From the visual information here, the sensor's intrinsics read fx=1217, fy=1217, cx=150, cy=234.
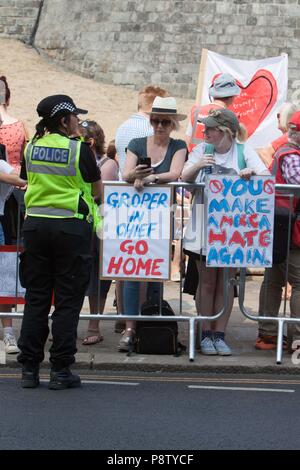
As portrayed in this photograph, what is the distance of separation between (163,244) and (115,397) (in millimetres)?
1798

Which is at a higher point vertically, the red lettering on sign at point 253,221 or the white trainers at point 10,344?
the red lettering on sign at point 253,221

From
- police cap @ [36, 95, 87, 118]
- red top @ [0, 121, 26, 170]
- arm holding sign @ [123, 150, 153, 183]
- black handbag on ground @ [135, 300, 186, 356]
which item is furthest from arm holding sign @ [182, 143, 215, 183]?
red top @ [0, 121, 26, 170]

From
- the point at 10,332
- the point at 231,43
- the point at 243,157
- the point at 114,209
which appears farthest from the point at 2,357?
the point at 231,43

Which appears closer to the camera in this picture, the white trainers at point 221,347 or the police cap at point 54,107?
the police cap at point 54,107

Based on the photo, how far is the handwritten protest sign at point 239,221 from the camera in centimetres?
910

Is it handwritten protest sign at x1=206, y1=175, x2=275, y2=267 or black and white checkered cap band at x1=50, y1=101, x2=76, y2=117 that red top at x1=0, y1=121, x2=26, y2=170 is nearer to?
handwritten protest sign at x1=206, y1=175, x2=275, y2=267

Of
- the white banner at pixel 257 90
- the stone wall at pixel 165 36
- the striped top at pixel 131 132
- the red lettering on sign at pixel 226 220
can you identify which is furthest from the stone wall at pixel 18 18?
the red lettering on sign at pixel 226 220

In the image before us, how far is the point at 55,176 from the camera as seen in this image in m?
7.99

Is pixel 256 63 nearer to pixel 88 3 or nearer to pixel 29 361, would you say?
pixel 29 361

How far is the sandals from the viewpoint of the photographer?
9547mm

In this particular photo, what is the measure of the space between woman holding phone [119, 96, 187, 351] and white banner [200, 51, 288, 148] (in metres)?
6.15

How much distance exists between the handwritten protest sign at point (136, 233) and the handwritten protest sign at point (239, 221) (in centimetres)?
35

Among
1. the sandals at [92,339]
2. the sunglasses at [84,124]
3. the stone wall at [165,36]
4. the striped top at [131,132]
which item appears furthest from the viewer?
the stone wall at [165,36]

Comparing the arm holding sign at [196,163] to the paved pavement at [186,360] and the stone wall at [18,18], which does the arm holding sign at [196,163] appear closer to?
the paved pavement at [186,360]
